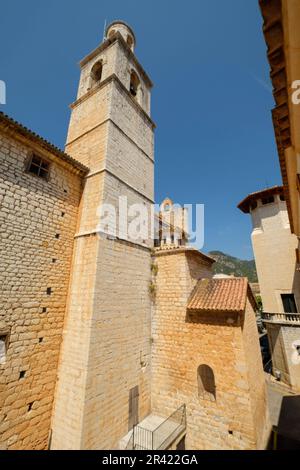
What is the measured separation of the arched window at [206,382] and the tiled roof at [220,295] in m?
2.39

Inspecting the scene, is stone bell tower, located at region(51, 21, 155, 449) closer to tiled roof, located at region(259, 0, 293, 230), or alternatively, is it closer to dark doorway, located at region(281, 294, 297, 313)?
tiled roof, located at region(259, 0, 293, 230)

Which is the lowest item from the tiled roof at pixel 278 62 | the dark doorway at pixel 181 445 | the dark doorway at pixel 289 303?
the dark doorway at pixel 181 445

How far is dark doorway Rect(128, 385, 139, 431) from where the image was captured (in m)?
7.43

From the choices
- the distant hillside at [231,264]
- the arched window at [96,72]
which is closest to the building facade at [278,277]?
the arched window at [96,72]

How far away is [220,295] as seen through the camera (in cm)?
886

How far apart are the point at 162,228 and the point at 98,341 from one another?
1003cm

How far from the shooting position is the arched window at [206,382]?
7.99m

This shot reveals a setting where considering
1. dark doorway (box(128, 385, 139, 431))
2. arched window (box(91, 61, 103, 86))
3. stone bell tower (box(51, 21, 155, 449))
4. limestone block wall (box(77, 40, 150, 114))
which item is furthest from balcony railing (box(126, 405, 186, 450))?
arched window (box(91, 61, 103, 86))

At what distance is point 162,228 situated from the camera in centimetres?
1560

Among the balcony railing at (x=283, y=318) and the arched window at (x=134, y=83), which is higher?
the arched window at (x=134, y=83)


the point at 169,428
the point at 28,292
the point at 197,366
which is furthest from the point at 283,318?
the point at 28,292

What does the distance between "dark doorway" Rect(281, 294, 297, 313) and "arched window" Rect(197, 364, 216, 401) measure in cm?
1128

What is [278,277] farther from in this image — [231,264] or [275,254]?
[231,264]

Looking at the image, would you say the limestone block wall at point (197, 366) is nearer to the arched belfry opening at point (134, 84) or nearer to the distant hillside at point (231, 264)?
the arched belfry opening at point (134, 84)
